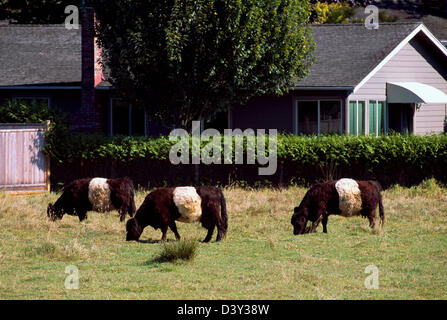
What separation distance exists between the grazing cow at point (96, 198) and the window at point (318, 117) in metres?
10.8

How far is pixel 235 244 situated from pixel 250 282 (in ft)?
10.9

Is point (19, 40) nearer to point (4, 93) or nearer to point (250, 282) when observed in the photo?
point (4, 93)

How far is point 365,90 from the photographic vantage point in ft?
84.8

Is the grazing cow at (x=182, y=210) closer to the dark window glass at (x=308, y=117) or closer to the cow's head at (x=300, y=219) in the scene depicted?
the cow's head at (x=300, y=219)

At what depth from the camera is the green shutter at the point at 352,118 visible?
2545 cm

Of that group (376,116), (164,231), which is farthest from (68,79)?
(164,231)

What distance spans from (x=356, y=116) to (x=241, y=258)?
1405 centimetres

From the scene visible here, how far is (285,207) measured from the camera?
59.8ft

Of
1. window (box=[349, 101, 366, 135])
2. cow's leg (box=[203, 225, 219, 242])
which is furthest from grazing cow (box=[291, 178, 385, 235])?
window (box=[349, 101, 366, 135])

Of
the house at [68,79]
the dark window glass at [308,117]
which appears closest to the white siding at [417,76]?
the dark window glass at [308,117]

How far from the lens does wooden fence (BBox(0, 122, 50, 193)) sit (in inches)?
834

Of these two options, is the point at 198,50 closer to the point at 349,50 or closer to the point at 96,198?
the point at 96,198

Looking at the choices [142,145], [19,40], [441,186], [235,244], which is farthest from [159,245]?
[19,40]

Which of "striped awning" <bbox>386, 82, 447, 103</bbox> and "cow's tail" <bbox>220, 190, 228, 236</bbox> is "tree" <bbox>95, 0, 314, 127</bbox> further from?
"cow's tail" <bbox>220, 190, 228, 236</bbox>
